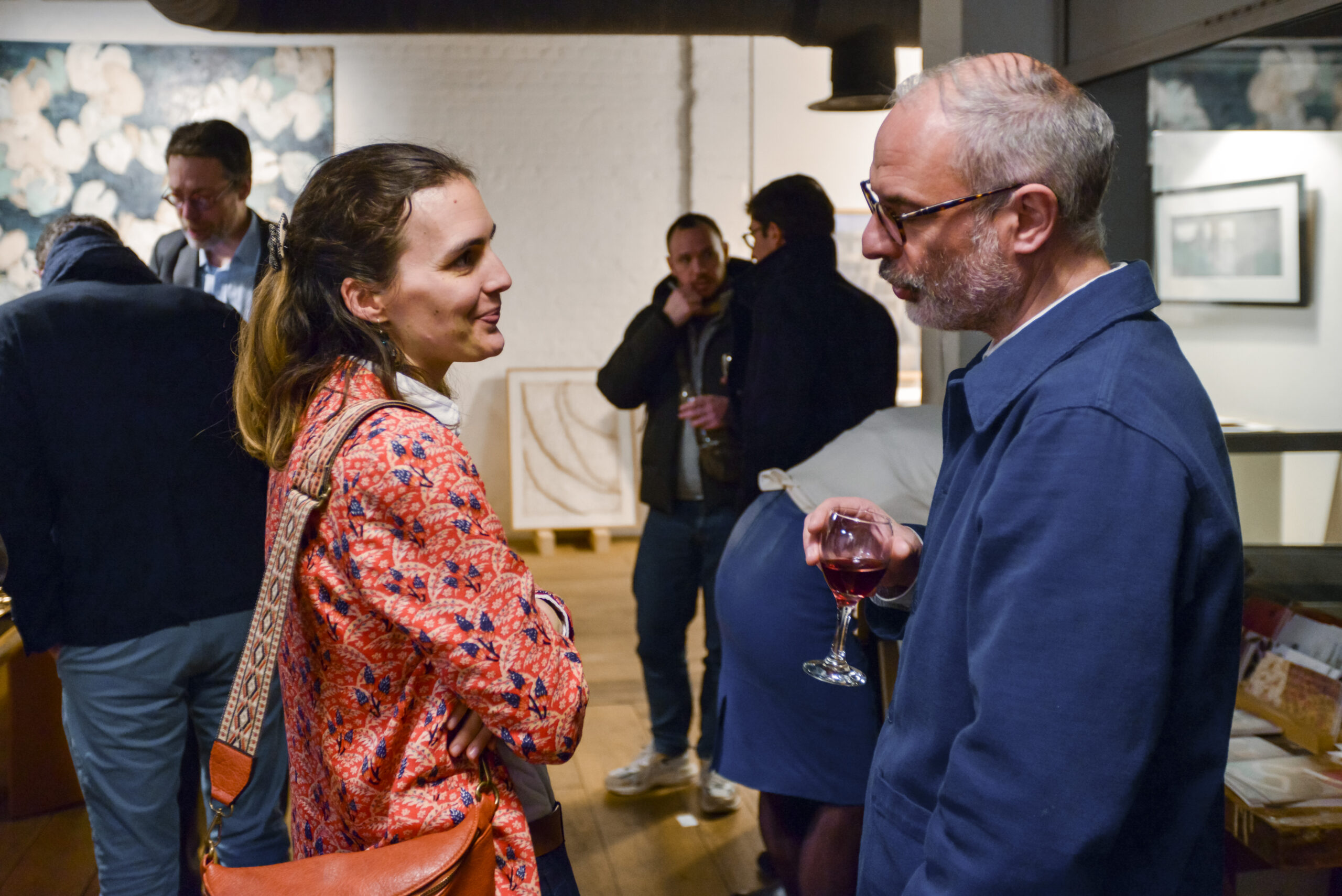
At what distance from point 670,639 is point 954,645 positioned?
242 centimetres

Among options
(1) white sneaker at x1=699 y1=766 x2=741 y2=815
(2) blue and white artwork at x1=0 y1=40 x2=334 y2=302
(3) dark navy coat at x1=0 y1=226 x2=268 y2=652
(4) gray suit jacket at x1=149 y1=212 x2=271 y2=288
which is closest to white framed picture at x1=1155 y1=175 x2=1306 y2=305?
(1) white sneaker at x1=699 y1=766 x2=741 y2=815

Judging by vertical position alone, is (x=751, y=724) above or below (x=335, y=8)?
below

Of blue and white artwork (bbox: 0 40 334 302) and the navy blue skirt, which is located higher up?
blue and white artwork (bbox: 0 40 334 302)

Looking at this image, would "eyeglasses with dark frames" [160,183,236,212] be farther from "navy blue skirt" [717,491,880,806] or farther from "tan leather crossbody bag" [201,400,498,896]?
"tan leather crossbody bag" [201,400,498,896]

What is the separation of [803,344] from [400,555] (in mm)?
2025

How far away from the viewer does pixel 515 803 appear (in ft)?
4.06

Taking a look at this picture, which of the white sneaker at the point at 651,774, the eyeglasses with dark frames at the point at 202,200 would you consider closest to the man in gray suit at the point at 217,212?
the eyeglasses with dark frames at the point at 202,200

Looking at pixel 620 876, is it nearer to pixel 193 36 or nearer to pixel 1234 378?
pixel 1234 378

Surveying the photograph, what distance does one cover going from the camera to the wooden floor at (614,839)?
2791 millimetres

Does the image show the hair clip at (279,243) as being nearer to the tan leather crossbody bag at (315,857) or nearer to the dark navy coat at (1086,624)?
the tan leather crossbody bag at (315,857)

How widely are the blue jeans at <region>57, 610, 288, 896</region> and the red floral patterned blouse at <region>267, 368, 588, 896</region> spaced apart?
3.05 ft

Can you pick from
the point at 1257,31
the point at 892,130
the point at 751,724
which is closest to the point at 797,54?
the point at 1257,31

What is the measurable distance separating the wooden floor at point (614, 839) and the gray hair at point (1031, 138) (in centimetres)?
218

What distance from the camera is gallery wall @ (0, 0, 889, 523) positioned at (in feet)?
22.2
